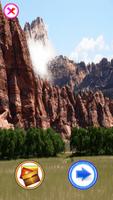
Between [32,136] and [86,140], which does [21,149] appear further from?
[86,140]

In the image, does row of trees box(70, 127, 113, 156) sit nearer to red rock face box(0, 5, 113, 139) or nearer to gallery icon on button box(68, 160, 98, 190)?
red rock face box(0, 5, 113, 139)

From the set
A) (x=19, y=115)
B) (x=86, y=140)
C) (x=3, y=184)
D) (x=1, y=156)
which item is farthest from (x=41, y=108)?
(x=3, y=184)

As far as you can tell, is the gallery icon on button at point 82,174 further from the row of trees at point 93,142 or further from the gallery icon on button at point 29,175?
the row of trees at point 93,142

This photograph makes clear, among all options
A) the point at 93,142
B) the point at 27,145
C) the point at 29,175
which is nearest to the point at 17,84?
the point at 93,142

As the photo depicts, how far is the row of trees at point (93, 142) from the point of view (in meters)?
123

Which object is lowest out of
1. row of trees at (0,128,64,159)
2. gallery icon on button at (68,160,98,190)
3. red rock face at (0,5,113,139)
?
gallery icon on button at (68,160,98,190)

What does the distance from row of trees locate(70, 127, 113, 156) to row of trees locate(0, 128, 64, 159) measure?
7.53 meters

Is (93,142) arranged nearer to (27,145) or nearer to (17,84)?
(27,145)

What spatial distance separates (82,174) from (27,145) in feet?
338

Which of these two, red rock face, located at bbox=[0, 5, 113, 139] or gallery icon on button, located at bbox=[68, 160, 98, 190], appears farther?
red rock face, located at bbox=[0, 5, 113, 139]

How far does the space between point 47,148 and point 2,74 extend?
229 ft

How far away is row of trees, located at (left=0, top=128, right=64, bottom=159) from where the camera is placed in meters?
111

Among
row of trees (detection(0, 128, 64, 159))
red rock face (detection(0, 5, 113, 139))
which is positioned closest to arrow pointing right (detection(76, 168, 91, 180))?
row of trees (detection(0, 128, 64, 159))

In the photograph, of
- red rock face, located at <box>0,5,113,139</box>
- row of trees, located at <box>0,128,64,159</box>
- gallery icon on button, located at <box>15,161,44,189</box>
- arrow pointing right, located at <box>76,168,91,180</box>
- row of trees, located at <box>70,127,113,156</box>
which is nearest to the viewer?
gallery icon on button, located at <box>15,161,44,189</box>
